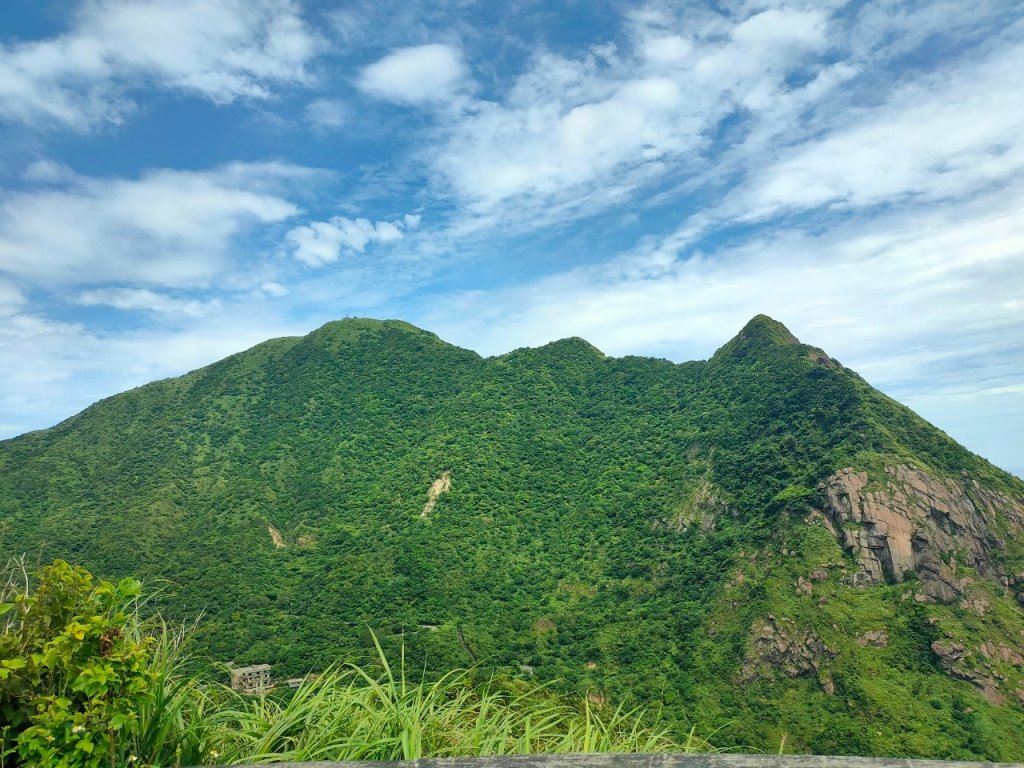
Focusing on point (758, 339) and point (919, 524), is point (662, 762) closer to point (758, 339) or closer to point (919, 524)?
point (919, 524)

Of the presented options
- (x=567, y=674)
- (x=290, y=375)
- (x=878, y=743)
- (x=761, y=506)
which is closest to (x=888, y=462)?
(x=761, y=506)

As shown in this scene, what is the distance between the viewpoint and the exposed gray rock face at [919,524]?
3769cm

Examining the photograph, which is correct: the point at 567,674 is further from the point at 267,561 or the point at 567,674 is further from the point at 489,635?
the point at 267,561

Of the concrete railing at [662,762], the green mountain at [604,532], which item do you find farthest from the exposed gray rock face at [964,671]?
the concrete railing at [662,762]

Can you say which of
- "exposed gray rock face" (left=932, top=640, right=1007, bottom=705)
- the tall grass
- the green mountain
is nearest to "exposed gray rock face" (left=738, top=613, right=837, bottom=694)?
the green mountain

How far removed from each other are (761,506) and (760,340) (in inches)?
1142

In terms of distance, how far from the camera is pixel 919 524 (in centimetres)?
3894

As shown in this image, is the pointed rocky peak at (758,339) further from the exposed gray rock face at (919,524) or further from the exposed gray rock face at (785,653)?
the exposed gray rock face at (785,653)

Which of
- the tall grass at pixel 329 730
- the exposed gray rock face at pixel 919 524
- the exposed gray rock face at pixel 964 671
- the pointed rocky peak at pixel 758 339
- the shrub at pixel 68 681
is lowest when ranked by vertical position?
the exposed gray rock face at pixel 964 671

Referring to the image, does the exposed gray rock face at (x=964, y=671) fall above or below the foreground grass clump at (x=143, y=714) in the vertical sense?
below

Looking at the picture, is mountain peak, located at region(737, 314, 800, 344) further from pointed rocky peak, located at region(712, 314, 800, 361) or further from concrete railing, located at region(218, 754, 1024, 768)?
concrete railing, located at region(218, 754, 1024, 768)

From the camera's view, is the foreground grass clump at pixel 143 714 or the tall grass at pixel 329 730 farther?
the tall grass at pixel 329 730

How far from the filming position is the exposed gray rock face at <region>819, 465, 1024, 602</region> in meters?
37.7

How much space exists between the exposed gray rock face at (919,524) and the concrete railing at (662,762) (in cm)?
4120
